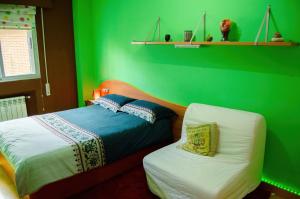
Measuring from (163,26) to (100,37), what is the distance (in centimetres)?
150

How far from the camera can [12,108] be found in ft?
12.6

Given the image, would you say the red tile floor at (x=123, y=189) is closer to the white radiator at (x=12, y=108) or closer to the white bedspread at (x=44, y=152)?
→ the white bedspread at (x=44, y=152)

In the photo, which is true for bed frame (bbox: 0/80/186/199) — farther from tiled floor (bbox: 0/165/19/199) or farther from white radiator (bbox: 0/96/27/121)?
white radiator (bbox: 0/96/27/121)

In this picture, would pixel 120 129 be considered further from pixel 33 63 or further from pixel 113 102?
pixel 33 63

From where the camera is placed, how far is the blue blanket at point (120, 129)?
269 centimetres

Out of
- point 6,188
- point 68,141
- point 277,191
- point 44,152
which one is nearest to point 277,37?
point 277,191

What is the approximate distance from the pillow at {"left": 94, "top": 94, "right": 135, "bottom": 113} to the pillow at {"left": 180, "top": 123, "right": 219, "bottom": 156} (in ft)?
4.31

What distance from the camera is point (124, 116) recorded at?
10.7ft

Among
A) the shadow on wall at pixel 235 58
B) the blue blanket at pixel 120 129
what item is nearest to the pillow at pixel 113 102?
the blue blanket at pixel 120 129

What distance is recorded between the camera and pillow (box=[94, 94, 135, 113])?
350cm

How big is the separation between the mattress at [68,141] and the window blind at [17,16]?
5.12 ft

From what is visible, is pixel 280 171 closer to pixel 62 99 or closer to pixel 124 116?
pixel 124 116

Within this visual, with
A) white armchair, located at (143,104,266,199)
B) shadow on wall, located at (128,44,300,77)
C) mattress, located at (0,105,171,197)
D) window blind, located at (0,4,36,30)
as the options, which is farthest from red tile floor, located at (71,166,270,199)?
window blind, located at (0,4,36,30)

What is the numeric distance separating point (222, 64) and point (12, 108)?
3215 millimetres
